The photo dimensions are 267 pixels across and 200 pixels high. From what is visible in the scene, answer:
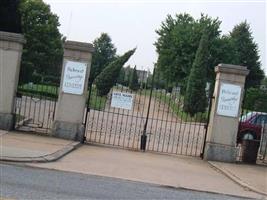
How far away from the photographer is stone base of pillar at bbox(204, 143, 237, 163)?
17.9 metres

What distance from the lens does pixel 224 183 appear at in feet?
44.8

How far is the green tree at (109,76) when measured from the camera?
102 feet

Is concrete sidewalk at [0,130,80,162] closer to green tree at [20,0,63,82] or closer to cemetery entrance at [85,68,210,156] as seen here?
cemetery entrance at [85,68,210,156]

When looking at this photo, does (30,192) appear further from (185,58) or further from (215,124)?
(185,58)

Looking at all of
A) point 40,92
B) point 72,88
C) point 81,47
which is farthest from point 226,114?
point 40,92

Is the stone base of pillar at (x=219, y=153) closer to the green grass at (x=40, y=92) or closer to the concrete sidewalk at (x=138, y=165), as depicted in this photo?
the concrete sidewalk at (x=138, y=165)

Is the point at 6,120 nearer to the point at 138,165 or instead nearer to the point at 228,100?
the point at 138,165

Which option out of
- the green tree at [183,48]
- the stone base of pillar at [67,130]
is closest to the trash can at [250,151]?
the stone base of pillar at [67,130]

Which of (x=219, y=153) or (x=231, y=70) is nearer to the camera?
(x=219, y=153)

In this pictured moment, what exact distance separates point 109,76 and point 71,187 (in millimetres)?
29763

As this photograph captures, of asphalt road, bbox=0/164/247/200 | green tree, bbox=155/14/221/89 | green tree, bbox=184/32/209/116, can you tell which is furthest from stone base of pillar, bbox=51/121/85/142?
green tree, bbox=155/14/221/89

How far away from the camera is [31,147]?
14789mm

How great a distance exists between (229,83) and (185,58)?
48.9 meters

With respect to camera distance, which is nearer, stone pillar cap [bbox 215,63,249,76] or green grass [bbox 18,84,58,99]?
stone pillar cap [bbox 215,63,249,76]
